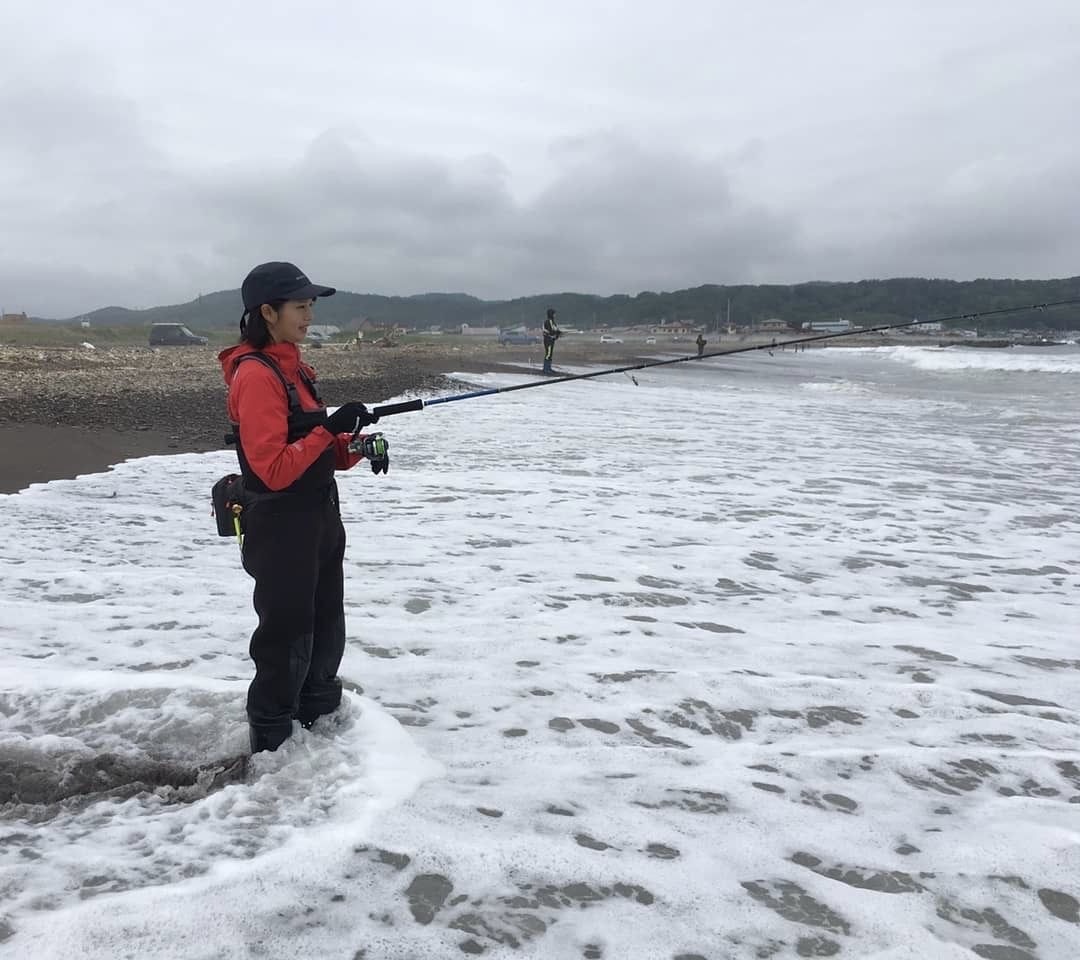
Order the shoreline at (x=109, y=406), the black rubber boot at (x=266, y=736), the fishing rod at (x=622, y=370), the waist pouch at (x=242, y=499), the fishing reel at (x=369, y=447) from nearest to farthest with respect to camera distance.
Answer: the waist pouch at (x=242, y=499)
the black rubber boot at (x=266, y=736)
the fishing reel at (x=369, y=447)
the fishing rod at (x=622, y=370)
the shoreline at (x=109, y=406)

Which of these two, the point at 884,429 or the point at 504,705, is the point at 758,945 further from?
the point at 884,429

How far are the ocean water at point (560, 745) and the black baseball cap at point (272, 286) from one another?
1976 millimetres

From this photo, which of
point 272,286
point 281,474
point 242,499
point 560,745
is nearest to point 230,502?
point 242,499

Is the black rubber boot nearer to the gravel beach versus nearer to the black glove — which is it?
the black glove

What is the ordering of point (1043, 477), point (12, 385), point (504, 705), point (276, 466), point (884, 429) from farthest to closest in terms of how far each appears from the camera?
point (884, 429) → point (12, 385) → point (1043, 477) → point (504, 705) → point (276, 466)

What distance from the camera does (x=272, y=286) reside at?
3.04 metres

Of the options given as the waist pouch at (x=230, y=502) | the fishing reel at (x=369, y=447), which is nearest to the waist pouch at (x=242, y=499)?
the waist pouch at (x=230, y=502)

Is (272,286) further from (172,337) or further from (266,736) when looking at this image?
(172,337)

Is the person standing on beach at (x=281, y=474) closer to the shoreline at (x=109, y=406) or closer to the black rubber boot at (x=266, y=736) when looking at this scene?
the black rubber boot at (x=266, y=736)

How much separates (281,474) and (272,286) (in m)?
0.79

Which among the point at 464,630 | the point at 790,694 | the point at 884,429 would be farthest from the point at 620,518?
the point at 884,429

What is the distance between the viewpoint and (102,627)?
469 centimetres

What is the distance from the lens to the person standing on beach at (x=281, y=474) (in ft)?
9.58

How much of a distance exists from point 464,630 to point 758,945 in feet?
9.36
